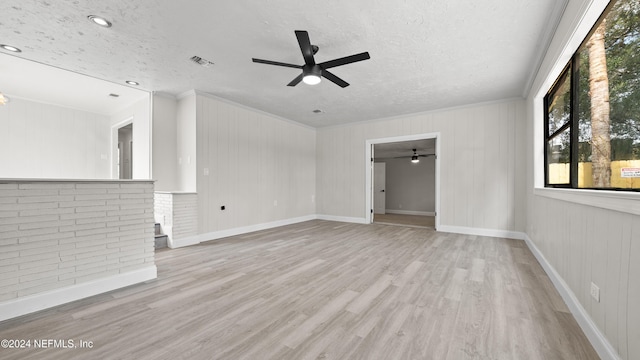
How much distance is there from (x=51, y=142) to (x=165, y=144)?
2567 mm

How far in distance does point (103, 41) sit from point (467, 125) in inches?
243

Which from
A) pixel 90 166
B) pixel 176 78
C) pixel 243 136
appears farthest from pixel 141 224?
pixel 90 166

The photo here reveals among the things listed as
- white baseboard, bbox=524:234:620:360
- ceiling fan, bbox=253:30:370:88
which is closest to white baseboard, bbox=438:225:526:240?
white baseboard, bbox=524:234:620:360

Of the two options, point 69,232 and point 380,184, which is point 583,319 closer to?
point 69,232

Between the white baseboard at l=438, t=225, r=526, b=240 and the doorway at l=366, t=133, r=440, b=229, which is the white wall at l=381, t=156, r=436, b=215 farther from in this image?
the white baseboard at l=438, t=225, r=526, b=240

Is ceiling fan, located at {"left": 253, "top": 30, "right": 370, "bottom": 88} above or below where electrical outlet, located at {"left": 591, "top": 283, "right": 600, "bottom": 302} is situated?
above

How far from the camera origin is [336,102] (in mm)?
4938

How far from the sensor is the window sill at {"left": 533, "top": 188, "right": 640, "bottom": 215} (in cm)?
121

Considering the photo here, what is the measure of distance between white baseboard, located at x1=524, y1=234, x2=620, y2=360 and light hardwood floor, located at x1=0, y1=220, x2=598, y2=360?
6 centimetres

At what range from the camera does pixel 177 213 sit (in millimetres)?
4062

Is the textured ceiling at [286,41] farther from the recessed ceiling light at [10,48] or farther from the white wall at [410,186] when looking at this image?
the white wall at [410,186]

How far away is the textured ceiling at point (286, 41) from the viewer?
2271 mm

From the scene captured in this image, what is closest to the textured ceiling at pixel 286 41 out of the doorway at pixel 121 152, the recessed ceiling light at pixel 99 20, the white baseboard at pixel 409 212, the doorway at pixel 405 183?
the recessed ceiling light at pixel 99 20

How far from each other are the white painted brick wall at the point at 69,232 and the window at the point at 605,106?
408cm
